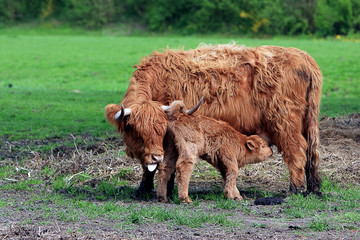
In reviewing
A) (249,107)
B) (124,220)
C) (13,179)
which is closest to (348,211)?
(249,107)

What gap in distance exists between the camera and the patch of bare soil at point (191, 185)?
5555 mm

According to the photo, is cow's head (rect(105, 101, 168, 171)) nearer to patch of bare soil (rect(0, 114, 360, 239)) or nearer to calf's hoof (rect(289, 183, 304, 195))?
patch of bare soil (rect(0, 114, 360, 239))

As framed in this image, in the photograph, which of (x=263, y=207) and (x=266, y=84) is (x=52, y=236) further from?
(x=266, y=84)

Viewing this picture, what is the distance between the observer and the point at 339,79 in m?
23.0

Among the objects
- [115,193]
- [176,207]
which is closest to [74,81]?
[115,193]

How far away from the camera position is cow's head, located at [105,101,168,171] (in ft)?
23.5

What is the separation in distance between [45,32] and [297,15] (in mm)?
25091

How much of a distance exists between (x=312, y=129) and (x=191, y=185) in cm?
210

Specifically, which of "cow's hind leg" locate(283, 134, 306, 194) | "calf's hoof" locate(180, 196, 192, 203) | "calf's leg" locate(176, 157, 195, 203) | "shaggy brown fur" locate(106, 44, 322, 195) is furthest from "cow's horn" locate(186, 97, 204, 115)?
"cow's hind leg" locate(283, 134, 306, 194)

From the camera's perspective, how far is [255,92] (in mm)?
7980

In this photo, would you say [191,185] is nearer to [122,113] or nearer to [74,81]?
[122,113]

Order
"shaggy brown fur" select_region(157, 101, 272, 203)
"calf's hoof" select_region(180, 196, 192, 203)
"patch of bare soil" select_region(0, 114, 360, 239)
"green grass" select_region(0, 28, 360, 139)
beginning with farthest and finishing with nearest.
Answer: "green grass" select_region(0, 28, 360, 139) → "shaggy brown fur" select_region(157, 101, 272, 203) → "calf's hoof" select_region(180, 196, 192, 203) → "patch of bare soil" select_region(0, 114, 360, 239)

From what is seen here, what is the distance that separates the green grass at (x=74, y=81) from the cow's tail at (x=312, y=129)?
2.24m

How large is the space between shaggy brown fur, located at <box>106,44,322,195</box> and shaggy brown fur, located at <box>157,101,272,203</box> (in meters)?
0.34
